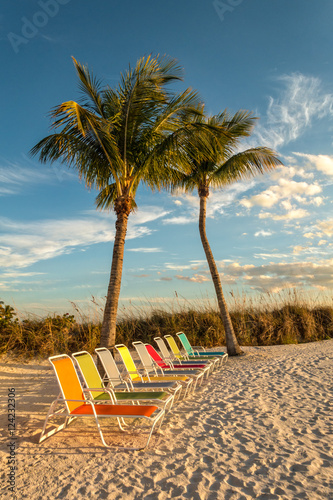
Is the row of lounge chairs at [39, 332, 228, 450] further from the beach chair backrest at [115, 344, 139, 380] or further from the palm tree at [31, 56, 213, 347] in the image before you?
the palm tree at [31, 56, 213, 347]

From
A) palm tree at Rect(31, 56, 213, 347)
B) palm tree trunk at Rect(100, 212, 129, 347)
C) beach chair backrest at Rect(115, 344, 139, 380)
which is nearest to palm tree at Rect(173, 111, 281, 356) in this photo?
palm tree at Rect(31, 56, 213, 347)

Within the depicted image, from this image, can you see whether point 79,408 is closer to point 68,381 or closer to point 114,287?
point 68,381

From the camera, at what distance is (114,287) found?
23.6ft

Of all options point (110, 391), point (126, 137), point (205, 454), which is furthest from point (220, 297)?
point (205, 454)

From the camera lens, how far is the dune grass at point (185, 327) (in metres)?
10.5

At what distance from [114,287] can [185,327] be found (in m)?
5.86

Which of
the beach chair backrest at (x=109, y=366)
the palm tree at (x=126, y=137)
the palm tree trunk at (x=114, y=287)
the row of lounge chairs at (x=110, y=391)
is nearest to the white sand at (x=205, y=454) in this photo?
the row of lounge chairs at (x=110, y=391)

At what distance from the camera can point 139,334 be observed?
40.5 ft

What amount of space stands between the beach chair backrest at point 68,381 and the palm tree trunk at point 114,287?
2362 mm

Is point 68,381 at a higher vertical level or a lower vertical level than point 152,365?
higher

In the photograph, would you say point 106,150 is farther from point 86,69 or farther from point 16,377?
point 16,377

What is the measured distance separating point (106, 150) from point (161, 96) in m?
1.88

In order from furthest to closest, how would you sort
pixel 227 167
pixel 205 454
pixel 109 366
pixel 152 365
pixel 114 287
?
pixel 227 167 → pixel 114 287 → pixel 152 365 → pixel 109 366 → pixel 205 454

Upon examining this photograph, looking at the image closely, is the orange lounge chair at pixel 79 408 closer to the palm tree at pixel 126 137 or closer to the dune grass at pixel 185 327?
the palm tree at pixel 126 137
